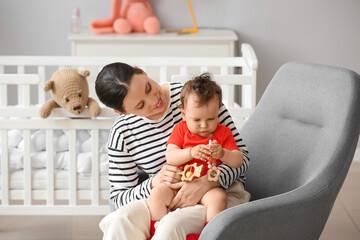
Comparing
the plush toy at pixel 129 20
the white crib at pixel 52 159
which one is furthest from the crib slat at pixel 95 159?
the plush toy at pixel 129 20

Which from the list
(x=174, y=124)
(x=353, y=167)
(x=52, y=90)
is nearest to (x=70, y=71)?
(x=52, y=90)

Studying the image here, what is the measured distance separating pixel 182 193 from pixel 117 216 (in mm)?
191

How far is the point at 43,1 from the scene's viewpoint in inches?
148

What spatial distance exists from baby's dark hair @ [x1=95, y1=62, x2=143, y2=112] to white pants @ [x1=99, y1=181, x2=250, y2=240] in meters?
0.28

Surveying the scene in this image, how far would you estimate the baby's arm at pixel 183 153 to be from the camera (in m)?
1.48

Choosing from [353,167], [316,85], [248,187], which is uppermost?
[316,85]

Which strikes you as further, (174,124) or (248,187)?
(248,187)

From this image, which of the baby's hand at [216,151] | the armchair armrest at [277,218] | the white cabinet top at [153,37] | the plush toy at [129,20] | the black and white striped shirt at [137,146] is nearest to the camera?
the armchair armrest at [277,218]

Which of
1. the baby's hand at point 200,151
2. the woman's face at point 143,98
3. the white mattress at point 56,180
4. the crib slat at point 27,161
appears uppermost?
the woman's face at point 143,98

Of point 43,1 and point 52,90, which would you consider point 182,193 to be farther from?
point 43,1

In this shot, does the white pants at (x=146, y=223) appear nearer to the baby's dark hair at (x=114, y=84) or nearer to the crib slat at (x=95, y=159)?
the baby's dark hair at (x=114, y=84)

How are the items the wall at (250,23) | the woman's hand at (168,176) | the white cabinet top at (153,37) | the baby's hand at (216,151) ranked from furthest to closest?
the wall at (250,23) < the white cabinet top at (153,37) < the woman's hand at (168,176) < the baby's hand at (216,151)

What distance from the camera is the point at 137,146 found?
1700 millimetres

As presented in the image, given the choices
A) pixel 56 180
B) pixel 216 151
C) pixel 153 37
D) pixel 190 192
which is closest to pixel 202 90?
pixel 216 151
